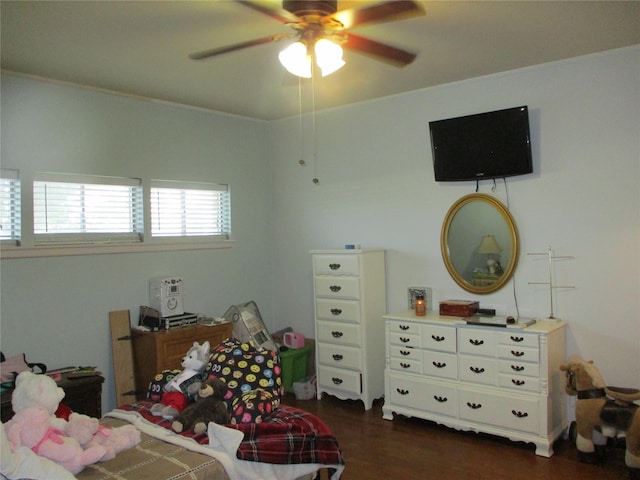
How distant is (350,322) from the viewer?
4312 millimetres

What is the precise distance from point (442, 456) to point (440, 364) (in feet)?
2.15

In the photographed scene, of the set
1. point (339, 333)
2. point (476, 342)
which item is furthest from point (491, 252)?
point (339, 333)

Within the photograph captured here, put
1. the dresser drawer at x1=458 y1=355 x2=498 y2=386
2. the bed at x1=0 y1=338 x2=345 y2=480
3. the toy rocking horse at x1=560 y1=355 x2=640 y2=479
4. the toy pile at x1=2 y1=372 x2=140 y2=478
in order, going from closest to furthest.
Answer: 1. the toy pile at x1=2 y1=372 x2=140 y2=478
2. the bed at x1=0 y1=338 x2=345 y2=480
3. the toy rocking horse at x1=560 y1=355 x2=640 y2=479
4. the dresser drawer at x1=458 y1=355 x2=498 y2=386

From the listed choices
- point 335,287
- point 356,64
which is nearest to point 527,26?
point 356,64

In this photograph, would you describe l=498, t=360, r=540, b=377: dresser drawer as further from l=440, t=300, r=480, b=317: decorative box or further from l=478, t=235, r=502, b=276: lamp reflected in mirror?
l=478, t=235, r=502, b=276: lamp reflected in mirror

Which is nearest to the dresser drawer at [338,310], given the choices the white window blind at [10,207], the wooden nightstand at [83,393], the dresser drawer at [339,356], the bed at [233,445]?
the dresser drawer at [339,356]

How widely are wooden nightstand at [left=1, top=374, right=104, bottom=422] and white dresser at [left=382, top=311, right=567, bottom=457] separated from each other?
209 centimetres

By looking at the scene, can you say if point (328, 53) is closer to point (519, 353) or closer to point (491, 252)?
point (491, 252)

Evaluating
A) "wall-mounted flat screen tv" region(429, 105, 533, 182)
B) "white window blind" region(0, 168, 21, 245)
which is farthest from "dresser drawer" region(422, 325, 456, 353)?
"white window blind" region(0, 168, 21, 245)

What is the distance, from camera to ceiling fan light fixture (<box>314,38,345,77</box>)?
2.40 m

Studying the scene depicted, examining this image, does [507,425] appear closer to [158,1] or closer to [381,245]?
[381,245]

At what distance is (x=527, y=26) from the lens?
114 inches

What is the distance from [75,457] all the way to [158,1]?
2.08 meters

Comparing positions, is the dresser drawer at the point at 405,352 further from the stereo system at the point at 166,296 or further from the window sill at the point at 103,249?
the window sill at the point at 103,249
